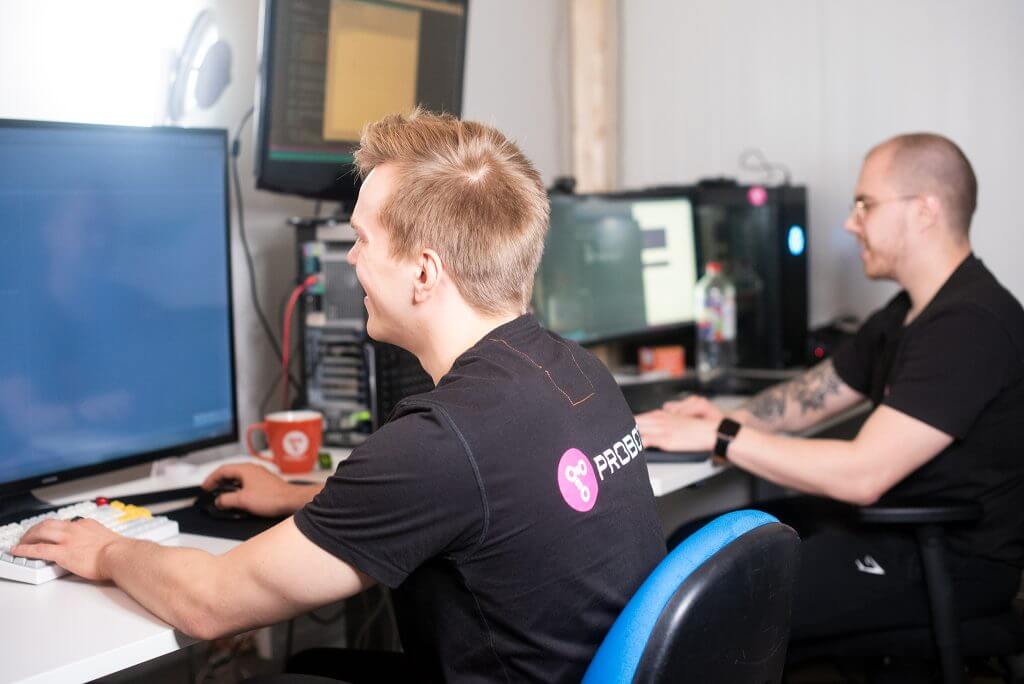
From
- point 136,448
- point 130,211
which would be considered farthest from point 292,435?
point 130,211

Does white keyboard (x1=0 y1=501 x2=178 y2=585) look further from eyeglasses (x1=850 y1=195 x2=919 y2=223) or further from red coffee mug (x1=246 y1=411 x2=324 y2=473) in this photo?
eyeglasses (x1=850 y1=195 x2=919 y2=223)

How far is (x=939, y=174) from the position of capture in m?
2.10

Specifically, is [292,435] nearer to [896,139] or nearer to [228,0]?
[228,0]

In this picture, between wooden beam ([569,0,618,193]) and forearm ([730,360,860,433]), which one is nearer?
forearm ([730,360,860,433])

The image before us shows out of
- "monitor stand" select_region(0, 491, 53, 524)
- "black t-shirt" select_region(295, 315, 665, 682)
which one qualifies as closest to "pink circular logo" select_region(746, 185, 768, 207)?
"black t-shirt" select_region(295, 315, 665, 682)

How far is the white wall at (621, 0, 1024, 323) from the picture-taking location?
2805 mm

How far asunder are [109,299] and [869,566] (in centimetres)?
138

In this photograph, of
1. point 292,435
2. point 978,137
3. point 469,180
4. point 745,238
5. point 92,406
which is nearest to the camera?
point 469,180

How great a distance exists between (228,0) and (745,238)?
159 cm

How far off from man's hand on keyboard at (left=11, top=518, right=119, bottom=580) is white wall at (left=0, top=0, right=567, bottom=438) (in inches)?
31.2

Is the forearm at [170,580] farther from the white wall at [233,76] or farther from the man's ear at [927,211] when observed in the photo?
the man's ear at [927,211]

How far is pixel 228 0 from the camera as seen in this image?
6.90ft

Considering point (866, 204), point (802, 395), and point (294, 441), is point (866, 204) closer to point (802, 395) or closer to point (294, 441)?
point (802, 395)

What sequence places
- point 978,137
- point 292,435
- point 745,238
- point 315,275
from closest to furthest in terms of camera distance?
point 292,435, point 315,275, point 978,137, point 745,238
